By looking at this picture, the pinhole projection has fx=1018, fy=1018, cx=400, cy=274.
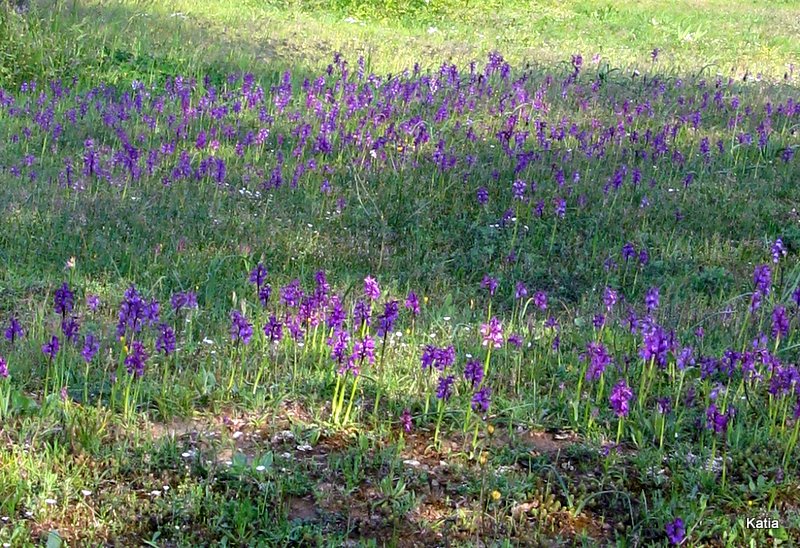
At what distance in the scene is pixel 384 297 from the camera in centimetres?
549

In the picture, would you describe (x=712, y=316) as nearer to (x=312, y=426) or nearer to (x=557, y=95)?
(x=312, y=426)

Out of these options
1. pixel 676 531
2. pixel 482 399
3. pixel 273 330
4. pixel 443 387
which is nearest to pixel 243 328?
pixel 273 330

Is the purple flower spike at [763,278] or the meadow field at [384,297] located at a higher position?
the purple flower spike at [763,278]

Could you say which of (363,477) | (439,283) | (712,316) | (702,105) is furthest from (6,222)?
(702,105)

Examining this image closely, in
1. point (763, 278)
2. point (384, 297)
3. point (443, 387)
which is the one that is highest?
point (763, 278)

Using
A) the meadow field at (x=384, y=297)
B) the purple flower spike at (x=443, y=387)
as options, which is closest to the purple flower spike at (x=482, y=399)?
the meadow field at (x=384, y=297)

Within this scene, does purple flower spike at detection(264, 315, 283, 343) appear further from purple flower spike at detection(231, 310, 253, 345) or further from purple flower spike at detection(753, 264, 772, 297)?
purple flower spike at detection(753, 264, 772, 297)

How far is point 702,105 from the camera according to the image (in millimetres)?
9398

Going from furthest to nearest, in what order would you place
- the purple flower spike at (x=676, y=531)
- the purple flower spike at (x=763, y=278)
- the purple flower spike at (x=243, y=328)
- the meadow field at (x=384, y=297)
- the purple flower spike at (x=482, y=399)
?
the purple flower spike at (x=763, y=278) < the purple flower spike at (x=243, y=328) < the purple flower spike at (x=482, y=399) < the meadow field at (x=384, y=297) < the purple flower spike at (x=676, y=531)

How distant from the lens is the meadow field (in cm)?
354

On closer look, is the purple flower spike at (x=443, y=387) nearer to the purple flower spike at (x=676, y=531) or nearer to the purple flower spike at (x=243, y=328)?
the purple flower spike at (x=243, y=328)

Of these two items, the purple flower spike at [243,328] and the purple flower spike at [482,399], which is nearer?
the purple flower spike at [482,399]

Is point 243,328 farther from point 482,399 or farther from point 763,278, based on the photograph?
point 763,278

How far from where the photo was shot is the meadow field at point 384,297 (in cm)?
354
